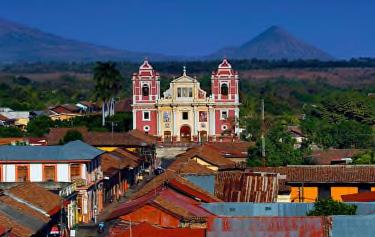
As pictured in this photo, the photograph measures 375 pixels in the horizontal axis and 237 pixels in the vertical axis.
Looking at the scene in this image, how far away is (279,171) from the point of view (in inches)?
1743

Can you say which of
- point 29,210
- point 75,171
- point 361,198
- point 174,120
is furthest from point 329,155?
point 174,120

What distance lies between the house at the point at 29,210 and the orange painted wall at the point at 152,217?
8.98 feet

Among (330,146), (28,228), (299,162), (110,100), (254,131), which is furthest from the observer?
(110,100)

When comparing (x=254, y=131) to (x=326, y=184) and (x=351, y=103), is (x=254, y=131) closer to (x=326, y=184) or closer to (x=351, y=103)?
(x=351, y=103)

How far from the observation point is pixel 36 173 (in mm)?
47406

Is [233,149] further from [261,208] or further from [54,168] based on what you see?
[261,208]

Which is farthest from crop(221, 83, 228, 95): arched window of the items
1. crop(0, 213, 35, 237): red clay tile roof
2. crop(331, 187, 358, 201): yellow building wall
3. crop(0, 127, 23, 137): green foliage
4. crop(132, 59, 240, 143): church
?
crop(0, 213, 35, 237): red clay tile roof

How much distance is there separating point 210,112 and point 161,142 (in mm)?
6569

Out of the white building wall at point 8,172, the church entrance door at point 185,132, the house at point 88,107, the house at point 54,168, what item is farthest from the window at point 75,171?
the house at point 88,107

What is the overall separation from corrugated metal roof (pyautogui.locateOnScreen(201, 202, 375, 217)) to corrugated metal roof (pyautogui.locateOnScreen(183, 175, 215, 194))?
6664mm

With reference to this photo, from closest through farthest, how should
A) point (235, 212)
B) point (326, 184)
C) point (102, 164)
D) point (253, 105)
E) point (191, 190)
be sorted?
point (235, 212) → point (191, 190) → point (326, 184) → point (102, 164) → point (253, 105)

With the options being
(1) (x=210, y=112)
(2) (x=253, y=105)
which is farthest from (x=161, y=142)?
(2) (x=253, y=105)

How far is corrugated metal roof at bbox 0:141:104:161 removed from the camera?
47375 mm

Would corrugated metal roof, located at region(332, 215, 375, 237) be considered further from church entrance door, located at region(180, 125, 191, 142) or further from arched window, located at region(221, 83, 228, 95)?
church entrance door, located at region(180, 125, 191, 142)
